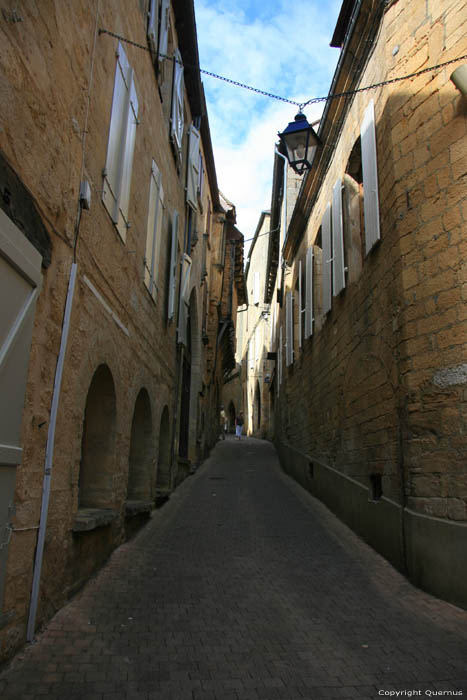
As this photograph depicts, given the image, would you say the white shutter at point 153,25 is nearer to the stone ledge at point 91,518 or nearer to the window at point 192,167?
the window at point 192,167

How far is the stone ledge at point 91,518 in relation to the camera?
4.21 meters

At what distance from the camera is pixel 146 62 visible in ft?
22.1

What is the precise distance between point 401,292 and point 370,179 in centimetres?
175

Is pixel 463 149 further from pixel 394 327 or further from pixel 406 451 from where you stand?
pixel 406 451

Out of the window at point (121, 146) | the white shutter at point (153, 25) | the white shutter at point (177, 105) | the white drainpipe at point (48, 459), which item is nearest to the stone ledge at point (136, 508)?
the white drainpipe at point (48, 459)

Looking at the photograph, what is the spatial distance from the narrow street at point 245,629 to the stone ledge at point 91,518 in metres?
0.53

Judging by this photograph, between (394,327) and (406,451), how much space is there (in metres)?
1.32

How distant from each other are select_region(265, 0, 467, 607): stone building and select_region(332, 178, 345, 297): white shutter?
30mm

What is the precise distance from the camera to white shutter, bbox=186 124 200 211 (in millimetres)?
10841

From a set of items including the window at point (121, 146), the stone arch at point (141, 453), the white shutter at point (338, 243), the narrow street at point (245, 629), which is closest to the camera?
the narrow street at point (245, 629)

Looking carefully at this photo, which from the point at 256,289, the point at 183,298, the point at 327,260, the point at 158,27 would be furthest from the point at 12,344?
the point at 256,289

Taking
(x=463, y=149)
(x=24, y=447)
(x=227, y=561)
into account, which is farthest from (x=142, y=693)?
(x=463, y=149)

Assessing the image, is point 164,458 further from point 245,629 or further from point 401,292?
point 245,629

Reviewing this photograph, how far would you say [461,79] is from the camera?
15.7 ft
